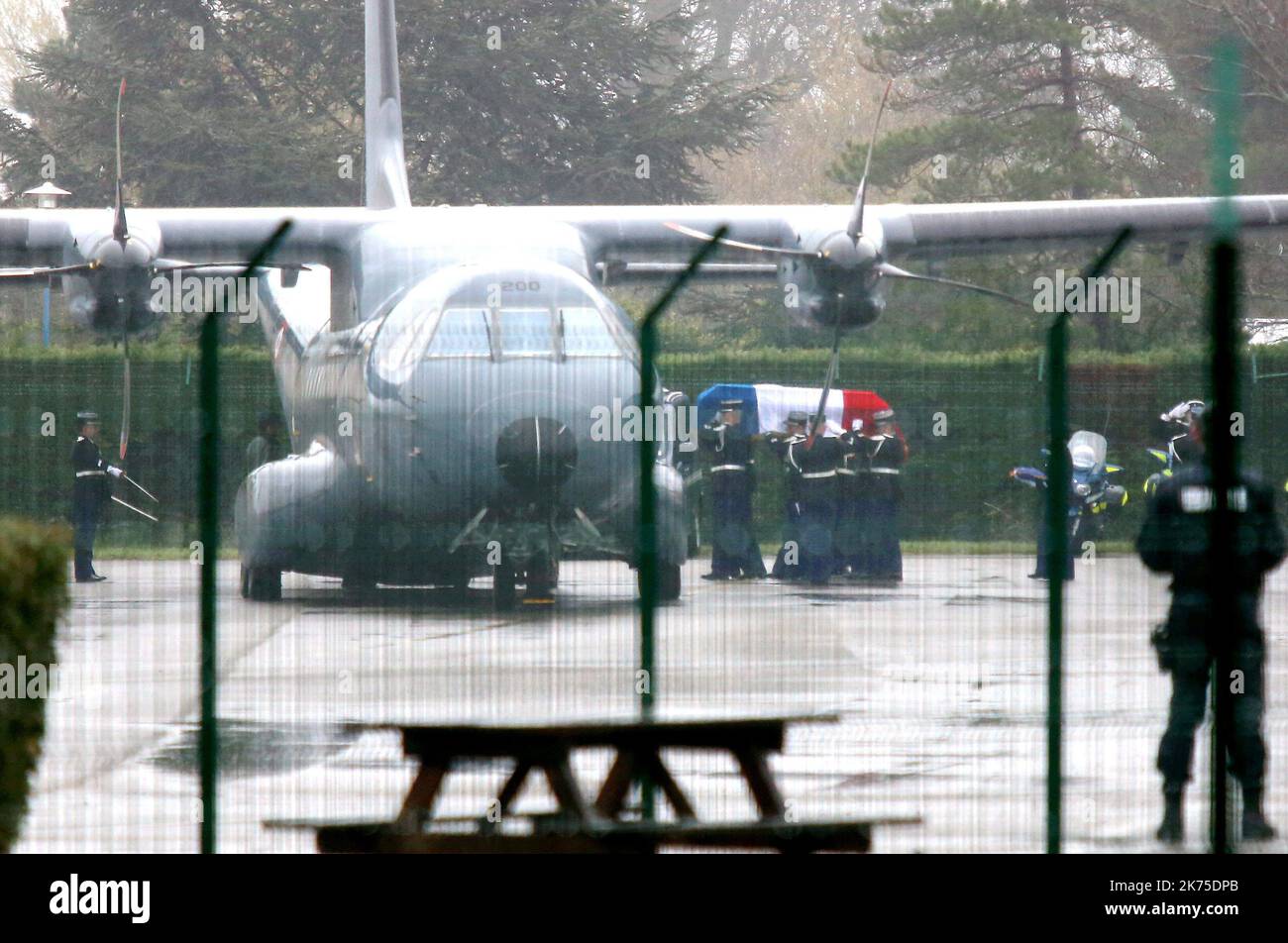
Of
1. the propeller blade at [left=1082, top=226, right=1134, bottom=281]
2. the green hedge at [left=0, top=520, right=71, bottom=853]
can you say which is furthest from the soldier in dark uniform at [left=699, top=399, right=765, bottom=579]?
the green hedge at [left=0, top=520, right=71, bottom=853]

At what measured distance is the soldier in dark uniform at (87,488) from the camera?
561 centimetres

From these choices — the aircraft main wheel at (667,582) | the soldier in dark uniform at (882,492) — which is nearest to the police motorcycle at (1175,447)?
the soldier in dark uniform at (882,492)

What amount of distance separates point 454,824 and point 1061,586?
2.14 m

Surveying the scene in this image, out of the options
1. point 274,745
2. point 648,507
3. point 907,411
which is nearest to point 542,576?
point 648,507

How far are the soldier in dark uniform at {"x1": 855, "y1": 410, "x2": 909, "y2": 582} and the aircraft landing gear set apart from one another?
1891mm

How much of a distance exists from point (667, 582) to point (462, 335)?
209cm

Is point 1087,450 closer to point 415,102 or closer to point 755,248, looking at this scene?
point 755,248

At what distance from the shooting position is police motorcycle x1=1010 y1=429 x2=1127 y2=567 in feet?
18.9

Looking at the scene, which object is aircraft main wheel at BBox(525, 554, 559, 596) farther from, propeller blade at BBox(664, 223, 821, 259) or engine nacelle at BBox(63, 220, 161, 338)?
engine nacelle at BBox(63, 220, 161, 338)

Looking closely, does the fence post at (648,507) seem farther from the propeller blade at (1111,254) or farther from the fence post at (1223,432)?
the fence post at (1223,432)

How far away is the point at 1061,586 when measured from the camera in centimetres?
570

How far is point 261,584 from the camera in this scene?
564cm

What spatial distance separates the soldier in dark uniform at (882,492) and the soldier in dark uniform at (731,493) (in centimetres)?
38

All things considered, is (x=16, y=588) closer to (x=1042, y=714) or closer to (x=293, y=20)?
(x=1042, y=714)
